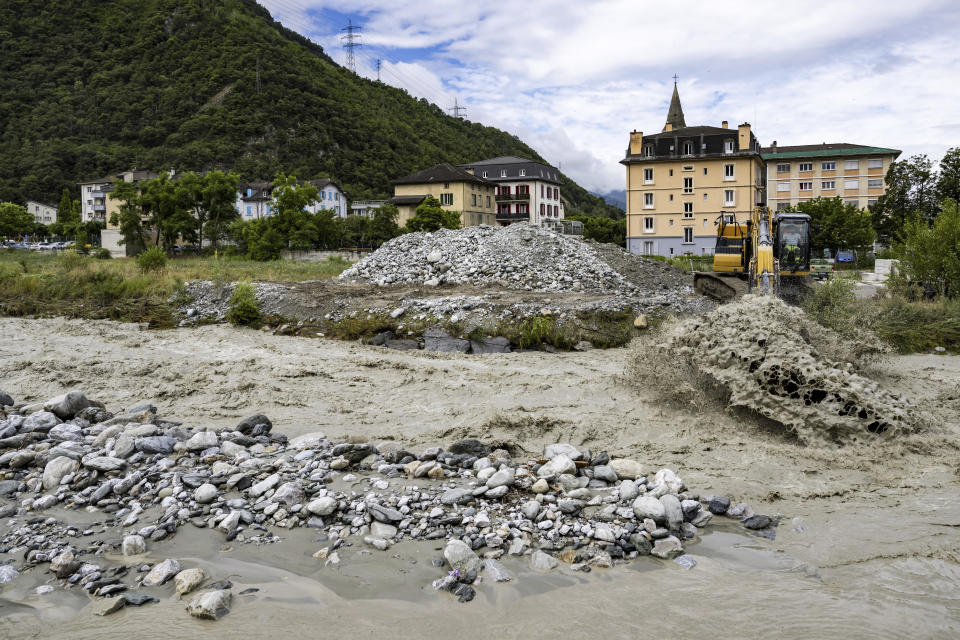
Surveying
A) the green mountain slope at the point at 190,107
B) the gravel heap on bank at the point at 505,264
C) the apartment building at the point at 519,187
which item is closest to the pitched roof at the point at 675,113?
the apartment building at the point at 519,187

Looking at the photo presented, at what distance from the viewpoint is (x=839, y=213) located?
144 feet

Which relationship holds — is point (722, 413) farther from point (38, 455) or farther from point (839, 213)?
point (839, 213)

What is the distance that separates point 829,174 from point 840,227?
27788 millimetres

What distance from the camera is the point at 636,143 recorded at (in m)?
54.4

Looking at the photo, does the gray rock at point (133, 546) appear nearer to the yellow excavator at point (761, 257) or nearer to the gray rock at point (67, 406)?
the gray rock at point (67, 406)

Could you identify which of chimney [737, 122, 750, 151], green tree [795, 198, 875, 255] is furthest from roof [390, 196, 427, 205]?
green tree [795, 198, 875, 255]

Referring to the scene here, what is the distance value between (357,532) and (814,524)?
3860mm

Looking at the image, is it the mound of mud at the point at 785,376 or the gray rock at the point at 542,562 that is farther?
the mound of mud at the point at 785,376

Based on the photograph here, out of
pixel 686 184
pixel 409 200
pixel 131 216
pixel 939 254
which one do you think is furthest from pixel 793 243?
pixel 409 200

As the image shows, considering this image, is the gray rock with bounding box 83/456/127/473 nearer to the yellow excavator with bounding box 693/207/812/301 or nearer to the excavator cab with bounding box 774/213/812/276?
the yellow excavator with bounding box 693/207/812/301

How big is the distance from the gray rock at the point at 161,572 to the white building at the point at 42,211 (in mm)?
A: 96066

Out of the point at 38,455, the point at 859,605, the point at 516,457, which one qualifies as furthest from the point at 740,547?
the point at 38,455

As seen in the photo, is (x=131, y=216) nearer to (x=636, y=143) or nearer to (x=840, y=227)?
(x=636, y=143)

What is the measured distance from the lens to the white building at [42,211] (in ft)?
269
